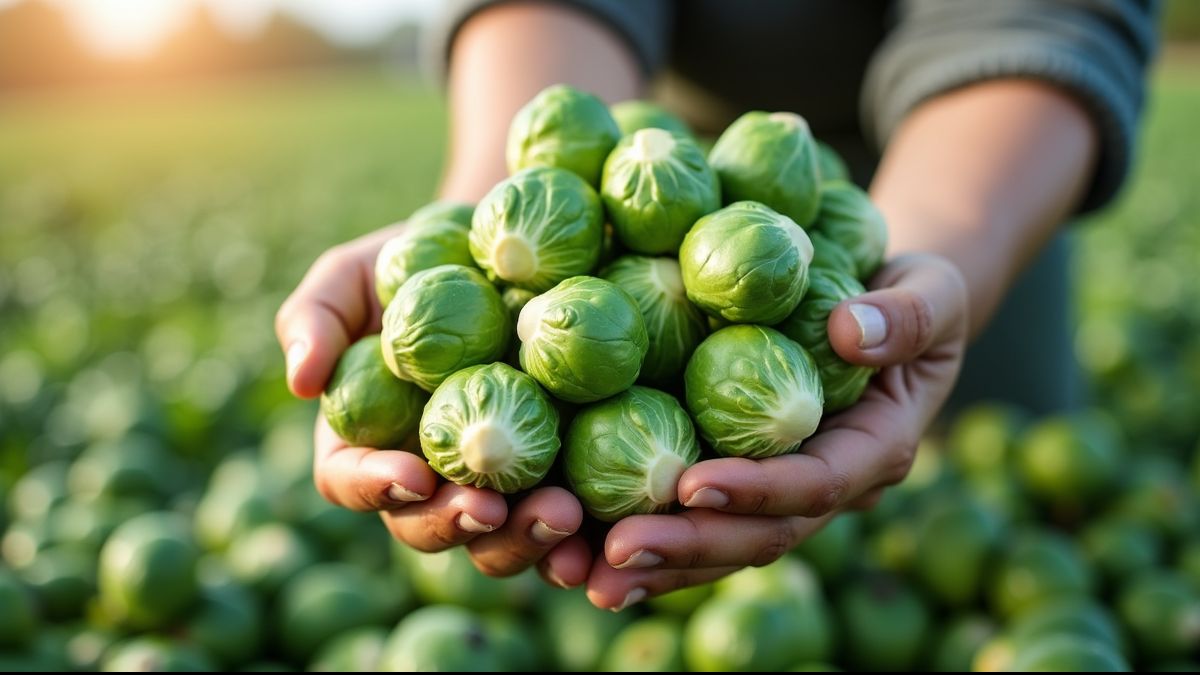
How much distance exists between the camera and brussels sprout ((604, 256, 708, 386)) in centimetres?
211

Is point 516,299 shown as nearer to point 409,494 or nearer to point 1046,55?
point 409,494

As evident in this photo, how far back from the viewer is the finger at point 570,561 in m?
2.04

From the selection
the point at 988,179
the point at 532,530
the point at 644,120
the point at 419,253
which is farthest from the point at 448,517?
the point at 988,179

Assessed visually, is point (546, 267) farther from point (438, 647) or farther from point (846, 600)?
point (846, 600)

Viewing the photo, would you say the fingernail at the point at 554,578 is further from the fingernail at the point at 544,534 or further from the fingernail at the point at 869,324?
the fingernail at the point at 869,324

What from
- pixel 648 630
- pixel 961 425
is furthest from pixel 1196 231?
pixel 648 630

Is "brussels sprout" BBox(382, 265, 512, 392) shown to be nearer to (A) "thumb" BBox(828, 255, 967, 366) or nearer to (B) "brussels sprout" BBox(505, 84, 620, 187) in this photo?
(B) "brussels sprout" BBox(505, 84, 620, 187)

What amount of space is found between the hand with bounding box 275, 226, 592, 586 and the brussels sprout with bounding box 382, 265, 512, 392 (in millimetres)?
198

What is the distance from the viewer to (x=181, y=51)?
9212 centimetres

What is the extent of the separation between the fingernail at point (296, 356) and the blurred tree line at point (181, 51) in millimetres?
78669

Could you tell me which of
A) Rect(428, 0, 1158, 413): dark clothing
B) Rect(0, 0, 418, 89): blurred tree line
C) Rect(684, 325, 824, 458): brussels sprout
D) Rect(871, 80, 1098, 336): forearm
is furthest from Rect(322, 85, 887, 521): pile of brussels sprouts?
Rect(0, 0, 418, 89): blurred tree line

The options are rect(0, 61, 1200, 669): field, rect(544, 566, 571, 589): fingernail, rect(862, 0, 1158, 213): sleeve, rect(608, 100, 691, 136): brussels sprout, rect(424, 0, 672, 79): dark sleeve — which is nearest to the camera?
rect(544, 566, 571, 589): fingernail

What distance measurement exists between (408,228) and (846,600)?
1.76 metres

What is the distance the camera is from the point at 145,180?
55.1ft
